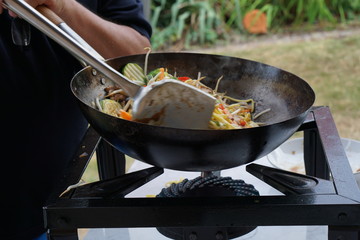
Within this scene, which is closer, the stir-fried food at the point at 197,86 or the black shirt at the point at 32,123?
the stir-fried food at the point at 197,86

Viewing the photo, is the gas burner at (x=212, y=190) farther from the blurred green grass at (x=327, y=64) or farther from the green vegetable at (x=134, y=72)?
the blurred green grass at (x=327, y=64)

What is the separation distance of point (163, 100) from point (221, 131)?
0.14m

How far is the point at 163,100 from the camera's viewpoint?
1060 millimetres

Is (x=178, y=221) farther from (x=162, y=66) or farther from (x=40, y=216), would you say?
(x=40, y=216)

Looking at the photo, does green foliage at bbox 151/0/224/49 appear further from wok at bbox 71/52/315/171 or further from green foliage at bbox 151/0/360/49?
wok at bbox 71/52/315/171

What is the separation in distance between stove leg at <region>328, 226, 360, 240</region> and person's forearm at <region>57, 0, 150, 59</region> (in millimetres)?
909

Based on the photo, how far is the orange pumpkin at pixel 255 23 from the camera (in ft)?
18.2

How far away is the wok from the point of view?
1.02 metres

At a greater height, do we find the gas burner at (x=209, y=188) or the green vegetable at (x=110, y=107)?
the green vegetable at (x=110, y=107)

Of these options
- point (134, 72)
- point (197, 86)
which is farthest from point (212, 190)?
point (134, 72)

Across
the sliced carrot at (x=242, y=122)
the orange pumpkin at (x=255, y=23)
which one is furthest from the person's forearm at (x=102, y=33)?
the orange pumpkin at (x=255, y=23)

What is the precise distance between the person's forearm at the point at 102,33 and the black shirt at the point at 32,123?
113mm

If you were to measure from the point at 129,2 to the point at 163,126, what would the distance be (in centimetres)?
88

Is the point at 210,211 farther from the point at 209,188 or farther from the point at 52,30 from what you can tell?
the point at 52,30
